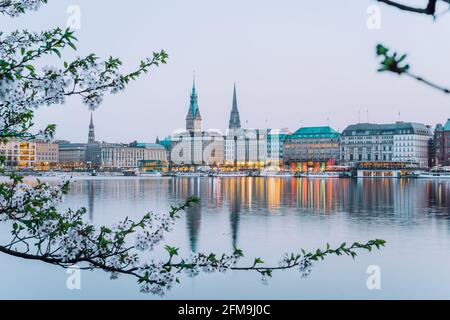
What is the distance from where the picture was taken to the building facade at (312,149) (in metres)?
185

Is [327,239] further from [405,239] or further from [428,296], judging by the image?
[428,296]

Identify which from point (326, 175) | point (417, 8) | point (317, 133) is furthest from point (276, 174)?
point (417, 8)

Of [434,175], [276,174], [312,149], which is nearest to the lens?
[434,175]

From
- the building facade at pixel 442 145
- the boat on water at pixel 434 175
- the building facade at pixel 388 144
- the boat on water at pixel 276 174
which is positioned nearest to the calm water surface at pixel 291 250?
the boat on water at pixel 434 175

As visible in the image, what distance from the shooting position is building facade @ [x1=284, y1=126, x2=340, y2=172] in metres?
185

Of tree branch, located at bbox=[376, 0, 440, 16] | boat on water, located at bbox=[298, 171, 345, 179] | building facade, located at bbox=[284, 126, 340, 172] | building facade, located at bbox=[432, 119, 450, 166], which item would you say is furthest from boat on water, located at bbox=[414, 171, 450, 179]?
tree branch, located at bbox=[376, 0, 440, 16]

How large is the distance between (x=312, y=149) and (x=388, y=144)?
98.3 feet

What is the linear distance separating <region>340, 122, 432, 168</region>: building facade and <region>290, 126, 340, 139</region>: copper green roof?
10.2m

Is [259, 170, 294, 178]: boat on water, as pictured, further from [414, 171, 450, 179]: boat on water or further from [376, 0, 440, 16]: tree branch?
[376, 0, 440, 16]: tree branch

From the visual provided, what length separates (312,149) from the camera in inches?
7490

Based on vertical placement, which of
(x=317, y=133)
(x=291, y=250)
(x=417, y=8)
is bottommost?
(x=291, y=250)

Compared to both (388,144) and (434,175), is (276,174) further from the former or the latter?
(434,175)

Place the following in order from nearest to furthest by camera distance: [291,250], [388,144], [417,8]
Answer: [417,8], [291,250], [388,144]

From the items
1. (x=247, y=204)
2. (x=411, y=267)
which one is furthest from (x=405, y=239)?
(x=247, y=204)
